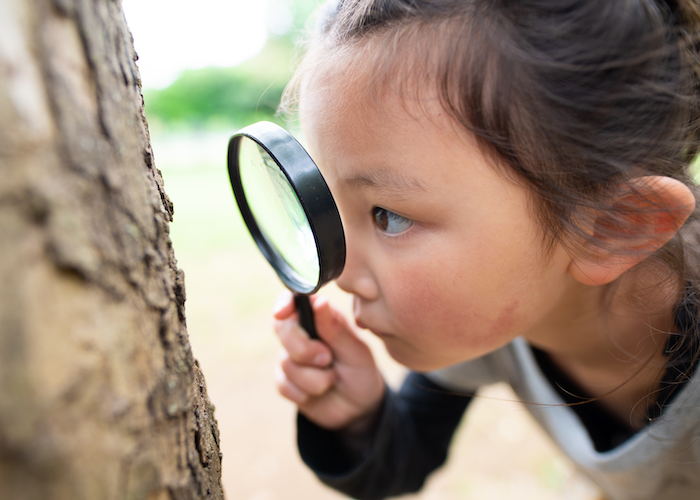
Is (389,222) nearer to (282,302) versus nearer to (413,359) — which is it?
(413,359)

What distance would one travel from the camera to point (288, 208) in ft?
3.22

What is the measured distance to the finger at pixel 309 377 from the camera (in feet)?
4.40

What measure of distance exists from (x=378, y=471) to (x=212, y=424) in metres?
0.92

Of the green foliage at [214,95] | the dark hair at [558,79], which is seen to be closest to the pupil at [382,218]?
the dark hair at [558,79]

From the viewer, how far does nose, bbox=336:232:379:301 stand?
40.6 inches

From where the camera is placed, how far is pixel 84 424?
0.39 metres

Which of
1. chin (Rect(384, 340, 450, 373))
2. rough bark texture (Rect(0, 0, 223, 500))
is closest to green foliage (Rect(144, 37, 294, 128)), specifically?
chin (Rect(384, 340, 450, 373))

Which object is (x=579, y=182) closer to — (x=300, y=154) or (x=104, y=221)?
(x=300, y=154)

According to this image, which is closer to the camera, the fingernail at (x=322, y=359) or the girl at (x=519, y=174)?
the girl at (x=519, y=174)

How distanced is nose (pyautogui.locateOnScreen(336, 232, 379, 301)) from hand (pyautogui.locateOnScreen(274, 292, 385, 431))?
0.27 metres

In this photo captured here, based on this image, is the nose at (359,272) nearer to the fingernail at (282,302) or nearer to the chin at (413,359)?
the chin at (413,359)

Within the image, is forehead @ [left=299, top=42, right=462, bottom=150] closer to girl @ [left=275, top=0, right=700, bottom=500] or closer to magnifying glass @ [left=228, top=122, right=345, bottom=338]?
girl @ [left=275, top=0, right=700, bottom=500]

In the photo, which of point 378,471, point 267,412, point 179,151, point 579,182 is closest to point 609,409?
point 378,471

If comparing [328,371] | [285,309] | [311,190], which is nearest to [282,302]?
[285,309]
